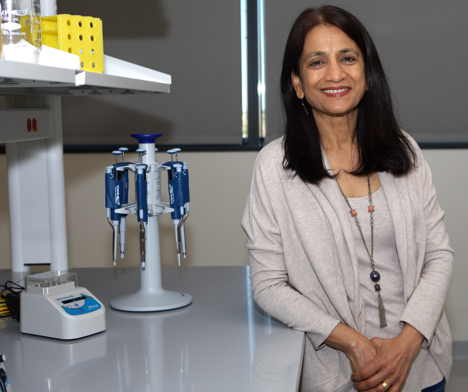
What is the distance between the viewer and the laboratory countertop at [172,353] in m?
1.04

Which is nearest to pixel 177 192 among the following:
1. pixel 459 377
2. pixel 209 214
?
pixel 209 214

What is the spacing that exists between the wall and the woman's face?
1700 millimetres

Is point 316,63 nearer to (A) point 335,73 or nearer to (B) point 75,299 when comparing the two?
(A) point 335,73

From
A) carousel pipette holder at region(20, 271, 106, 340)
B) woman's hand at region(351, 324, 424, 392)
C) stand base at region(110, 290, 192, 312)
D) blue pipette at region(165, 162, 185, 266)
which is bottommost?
woman's hand at region(351, 324, 424, 392)

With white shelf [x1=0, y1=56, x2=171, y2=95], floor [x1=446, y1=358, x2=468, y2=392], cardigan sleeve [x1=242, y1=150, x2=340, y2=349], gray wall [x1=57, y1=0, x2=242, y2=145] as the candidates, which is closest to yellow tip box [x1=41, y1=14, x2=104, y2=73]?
white shelf [x1=0, y1=56, x2=171, y2=95]

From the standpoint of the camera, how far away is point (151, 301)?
1454 mm

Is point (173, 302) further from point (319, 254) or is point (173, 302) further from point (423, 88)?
point (423, 88)

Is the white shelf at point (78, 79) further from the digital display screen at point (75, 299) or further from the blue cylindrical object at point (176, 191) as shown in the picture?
the digital display screen at point (75, 299)

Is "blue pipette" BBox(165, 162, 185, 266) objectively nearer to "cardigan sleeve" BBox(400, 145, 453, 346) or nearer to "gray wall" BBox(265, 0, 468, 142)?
"cardigan sleeve" BBox(400, 145, 453, 346)

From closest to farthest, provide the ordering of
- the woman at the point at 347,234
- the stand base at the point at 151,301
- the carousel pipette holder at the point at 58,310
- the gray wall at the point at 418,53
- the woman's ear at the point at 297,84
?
the carousel pipette holder at the point at 58,310
the woman at the point at 347,234
the stand base at the point at 151,301
the woman's ear at the point at 297,84
the gray wall at the point at 418,53

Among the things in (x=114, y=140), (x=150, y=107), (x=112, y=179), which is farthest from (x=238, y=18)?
(x=112, y=179)

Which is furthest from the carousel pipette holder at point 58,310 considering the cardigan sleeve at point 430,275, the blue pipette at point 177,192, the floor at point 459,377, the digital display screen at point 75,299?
the floor at point 459,377

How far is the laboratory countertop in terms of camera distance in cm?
104

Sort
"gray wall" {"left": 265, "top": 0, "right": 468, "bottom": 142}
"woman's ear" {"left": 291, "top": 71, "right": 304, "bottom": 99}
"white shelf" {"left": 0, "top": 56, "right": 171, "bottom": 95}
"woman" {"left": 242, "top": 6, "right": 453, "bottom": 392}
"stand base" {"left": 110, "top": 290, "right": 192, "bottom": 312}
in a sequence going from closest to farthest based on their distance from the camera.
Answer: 1. "white shelf" {"left": 0, "top": 56, "right": 171, "bottom": 95}
2. "woman" {"left": 242, "top": 6, "right": 453, "bottom": 392}
3. "stand base" {"left": 110, "top": 290, "right": 192, "bottom": 312}
4. "woman's ear" {"left": 291, "top": 71, "right": 304, "bottom": 99}
5. "gray wall" {"left": 265, "top": 0, "right": 468, "bottom": 142}
